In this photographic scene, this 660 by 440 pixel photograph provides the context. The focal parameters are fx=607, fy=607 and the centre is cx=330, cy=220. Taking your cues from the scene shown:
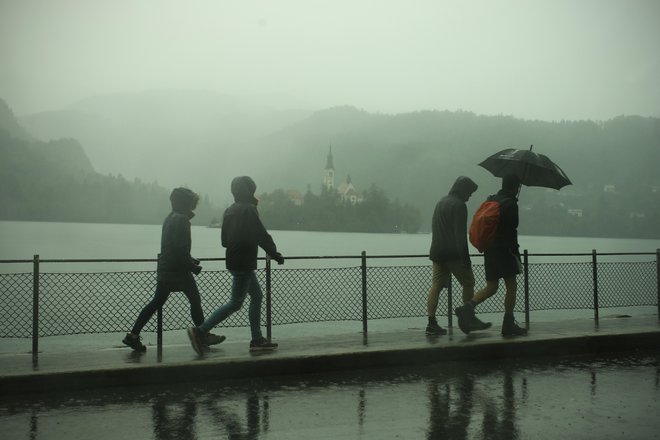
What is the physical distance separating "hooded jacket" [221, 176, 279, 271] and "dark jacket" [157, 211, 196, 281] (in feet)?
1.49

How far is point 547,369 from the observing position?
6.92m

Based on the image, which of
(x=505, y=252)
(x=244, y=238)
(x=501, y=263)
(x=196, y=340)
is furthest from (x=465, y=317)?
(x=196, y=340)

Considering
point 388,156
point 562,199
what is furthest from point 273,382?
point 388,156

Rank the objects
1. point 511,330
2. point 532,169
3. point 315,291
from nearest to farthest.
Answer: point 511,330, point 532,169, point 315,291

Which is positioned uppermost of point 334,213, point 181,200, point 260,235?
point 334,213

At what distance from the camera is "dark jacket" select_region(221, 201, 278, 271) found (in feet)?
23.3

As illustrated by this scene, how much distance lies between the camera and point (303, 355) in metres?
6.76

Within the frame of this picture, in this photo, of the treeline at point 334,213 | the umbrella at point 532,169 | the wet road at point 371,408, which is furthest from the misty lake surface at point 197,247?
the wet road at point 371,408

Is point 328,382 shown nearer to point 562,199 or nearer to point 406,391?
point 406,391

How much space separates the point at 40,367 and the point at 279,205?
531 feet

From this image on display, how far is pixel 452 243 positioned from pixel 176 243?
3561 millimetres

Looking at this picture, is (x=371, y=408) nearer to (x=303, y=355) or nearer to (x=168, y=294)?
(x=303, y=355)

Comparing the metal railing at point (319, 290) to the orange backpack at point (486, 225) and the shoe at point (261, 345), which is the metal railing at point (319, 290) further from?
the orange backpack at point (486, 225)

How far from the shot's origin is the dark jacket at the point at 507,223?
8.03 metres
